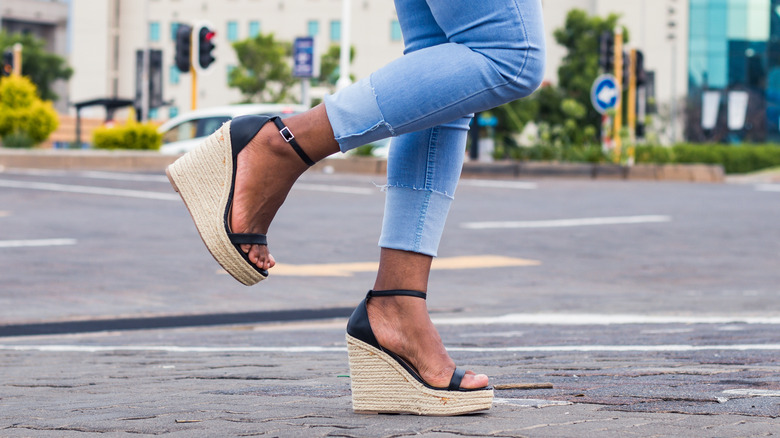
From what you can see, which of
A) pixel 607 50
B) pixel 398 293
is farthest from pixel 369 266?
pixel 607 50

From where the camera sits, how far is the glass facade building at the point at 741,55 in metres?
64.0

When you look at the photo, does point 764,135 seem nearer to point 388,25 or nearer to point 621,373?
point 388,25

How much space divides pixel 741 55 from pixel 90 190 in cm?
5308

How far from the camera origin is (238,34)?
279 feet

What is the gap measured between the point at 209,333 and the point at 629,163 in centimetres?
2112

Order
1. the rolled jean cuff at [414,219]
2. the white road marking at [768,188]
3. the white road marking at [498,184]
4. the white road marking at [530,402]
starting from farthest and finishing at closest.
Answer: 1. the white road marking at [768,188]
2. the white road marking at [498,184]
3. the rolled jean cuff at [414,219]
4. the white road marking at [530,402]

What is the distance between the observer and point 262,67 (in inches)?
2702

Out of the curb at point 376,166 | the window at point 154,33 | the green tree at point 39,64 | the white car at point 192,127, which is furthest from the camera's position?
the window at point 154,33

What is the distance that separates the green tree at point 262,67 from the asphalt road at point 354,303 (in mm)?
48705

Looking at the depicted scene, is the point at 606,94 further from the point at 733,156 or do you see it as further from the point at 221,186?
the point at 221,186

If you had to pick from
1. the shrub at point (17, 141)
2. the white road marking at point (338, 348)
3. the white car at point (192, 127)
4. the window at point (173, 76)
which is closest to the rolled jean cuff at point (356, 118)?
the white road marking at point (338, 348)

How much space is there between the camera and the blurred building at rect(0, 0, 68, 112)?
97500mm

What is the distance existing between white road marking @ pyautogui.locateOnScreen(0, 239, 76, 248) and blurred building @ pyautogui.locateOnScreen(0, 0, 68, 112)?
88034 mm

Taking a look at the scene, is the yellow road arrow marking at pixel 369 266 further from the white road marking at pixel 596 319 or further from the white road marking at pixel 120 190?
the white road marking at pixel 120 190
